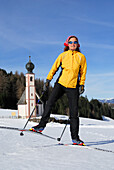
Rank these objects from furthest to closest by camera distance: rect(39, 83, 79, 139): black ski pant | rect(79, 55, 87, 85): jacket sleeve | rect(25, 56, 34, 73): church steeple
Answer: rect(25, 56, 34, 73): church steeple
rect(79, 55, 87, 85): jacket sleeve
rect(39, 83, 79, 139): black ski pant

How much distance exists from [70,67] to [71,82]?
35 centimetres

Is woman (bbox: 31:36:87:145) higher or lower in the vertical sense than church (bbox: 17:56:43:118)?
lower

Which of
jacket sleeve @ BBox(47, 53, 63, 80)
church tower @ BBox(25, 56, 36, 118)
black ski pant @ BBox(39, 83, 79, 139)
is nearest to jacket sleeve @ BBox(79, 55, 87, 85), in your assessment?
black ski pant @ BBox(39, 83, 79, 139)

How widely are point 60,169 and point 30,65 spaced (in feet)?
139

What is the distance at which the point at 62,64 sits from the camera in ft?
16.4

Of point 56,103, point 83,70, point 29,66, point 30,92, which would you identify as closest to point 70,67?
point 83,70

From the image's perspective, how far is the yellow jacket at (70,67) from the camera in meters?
4.83

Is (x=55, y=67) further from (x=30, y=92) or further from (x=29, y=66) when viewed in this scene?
(x=30, y=92)

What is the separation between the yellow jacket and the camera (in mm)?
4828

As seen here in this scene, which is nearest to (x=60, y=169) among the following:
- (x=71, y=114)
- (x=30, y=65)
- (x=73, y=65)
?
(x=71, y=114)

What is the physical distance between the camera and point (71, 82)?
15.8 ft

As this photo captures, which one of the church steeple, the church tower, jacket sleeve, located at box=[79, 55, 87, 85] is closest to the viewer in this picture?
jacket sleeve, located at box=[79, 55, 87, 85]

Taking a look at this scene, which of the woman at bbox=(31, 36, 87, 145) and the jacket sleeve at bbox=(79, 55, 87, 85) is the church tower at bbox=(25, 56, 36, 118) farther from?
the jacket sleeve at bbox=(79, 55, 87, 85)

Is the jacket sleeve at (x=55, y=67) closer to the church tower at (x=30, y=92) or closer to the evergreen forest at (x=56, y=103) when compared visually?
the church tower at (x=30, y=92)
